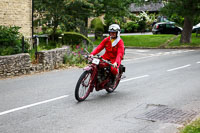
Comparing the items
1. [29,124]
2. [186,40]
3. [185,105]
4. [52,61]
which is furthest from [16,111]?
[186,40]

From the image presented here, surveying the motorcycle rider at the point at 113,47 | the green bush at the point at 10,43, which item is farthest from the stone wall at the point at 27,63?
the motorcycle rider at the point at 113,47

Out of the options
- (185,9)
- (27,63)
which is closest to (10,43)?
(27,63)

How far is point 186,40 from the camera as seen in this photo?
29766 mm

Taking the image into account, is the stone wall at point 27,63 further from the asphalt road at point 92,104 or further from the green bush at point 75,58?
the asphalt road at point 92,104

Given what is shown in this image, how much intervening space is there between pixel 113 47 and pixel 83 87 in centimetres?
141

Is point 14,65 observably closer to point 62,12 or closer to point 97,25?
point 62,12

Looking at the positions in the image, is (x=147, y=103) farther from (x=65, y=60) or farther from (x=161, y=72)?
(x=65, y=60)

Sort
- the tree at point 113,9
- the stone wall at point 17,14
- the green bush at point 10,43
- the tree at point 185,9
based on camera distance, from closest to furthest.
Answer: the green bush at point 10,43, the stone wall at point 17,14, the tree at point 185,9, the tree at point 113,9

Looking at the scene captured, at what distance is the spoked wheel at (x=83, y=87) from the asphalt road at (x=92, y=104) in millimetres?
182

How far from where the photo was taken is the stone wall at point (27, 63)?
12406 millimetres

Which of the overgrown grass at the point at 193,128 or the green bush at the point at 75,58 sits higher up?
the overgrown grass at the point at 193,128

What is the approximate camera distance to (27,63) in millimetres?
13312

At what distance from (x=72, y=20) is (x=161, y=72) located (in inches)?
483

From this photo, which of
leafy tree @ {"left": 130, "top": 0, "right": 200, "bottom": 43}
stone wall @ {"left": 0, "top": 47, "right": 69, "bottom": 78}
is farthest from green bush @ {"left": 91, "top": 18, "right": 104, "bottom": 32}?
stone wall @ {"left": 0, "top": 47, "right": 69, "bottom": 78}
